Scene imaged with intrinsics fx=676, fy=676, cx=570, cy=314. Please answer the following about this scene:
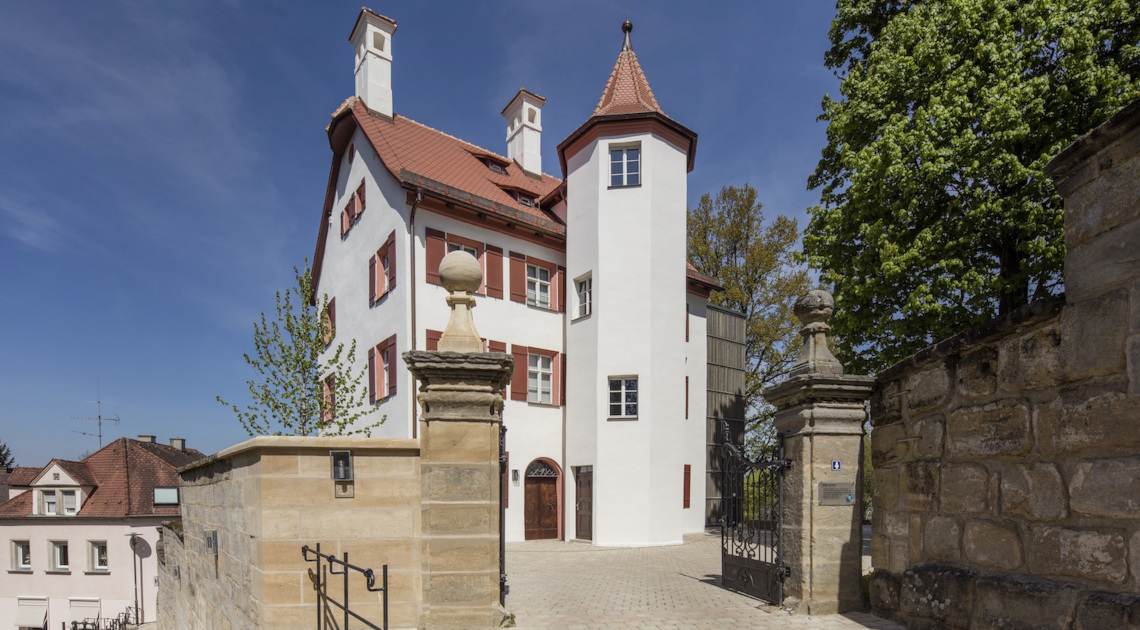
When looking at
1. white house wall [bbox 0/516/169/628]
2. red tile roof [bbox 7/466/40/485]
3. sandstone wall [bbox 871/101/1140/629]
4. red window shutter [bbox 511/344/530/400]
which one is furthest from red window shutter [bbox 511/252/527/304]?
red tile roof [bbox 7/466/40/485]

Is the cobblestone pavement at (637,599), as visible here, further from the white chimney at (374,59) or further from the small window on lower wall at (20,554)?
the small window on lower wall at (20,554)

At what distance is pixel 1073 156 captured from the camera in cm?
382

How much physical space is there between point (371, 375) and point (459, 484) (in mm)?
13405

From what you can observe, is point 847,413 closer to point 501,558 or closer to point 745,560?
point 745,560

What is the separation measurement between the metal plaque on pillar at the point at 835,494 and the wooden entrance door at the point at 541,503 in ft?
38.2

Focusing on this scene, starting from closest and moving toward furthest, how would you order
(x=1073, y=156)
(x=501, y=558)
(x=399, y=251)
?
(x=1073, y=156) < (x=501, y=558) < (x=399, y=251)

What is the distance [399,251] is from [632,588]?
1055cm

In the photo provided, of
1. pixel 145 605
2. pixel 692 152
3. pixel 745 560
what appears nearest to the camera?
pixel 745 560

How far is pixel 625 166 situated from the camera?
1764 centimetres

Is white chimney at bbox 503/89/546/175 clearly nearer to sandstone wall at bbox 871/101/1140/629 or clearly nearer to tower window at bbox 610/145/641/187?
tower window at bbox 610/145/641/187

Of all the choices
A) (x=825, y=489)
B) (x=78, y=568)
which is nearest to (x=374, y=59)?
(x=825, y=489)

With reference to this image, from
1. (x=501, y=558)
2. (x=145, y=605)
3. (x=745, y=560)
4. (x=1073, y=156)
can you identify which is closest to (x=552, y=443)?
(x=745, y=560)

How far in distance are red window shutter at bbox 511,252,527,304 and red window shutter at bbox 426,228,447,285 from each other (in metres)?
2.10

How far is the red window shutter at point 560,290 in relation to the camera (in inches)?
739
